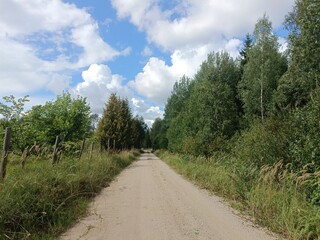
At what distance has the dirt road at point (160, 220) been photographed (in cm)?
716

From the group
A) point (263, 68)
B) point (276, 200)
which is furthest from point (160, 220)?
point (263, 68)

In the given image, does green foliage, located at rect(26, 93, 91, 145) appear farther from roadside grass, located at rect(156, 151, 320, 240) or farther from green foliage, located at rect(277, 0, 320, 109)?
green foliage, located at rect(277, 0, 320, 109)

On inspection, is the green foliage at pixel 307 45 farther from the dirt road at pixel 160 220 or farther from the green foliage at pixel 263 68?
the green foliage at pixel 263 68

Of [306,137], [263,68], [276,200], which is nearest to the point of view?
[276,200]

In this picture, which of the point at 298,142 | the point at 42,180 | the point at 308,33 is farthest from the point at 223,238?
the point at 308,33

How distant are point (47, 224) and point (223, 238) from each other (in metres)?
3.69

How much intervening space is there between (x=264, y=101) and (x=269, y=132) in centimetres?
2240

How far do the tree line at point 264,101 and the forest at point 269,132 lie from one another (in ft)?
0.13

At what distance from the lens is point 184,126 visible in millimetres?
48000

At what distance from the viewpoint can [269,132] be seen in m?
14.6

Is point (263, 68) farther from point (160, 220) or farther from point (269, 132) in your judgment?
point (160, 220)

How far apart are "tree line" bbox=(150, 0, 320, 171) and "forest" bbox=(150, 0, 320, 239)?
A: 0.13 feet

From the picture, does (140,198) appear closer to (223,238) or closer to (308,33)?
(223,238)

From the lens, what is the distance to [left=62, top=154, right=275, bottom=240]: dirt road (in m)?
7.16
